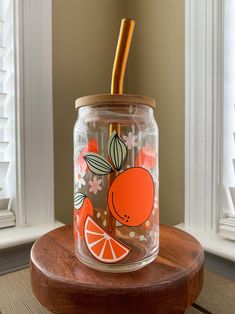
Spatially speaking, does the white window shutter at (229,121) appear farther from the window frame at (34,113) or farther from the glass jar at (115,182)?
the window frame at (34,113)

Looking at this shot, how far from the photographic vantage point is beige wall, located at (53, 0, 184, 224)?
777 millimetres

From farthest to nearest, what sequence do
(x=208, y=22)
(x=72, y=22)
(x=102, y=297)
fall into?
(x=72, y=22) < (x=208, y=22) < (x=102, y=297)

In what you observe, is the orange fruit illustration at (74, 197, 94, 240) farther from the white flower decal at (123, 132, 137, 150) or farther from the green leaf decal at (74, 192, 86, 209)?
the white flower decal at (123, 132, 137, 150)

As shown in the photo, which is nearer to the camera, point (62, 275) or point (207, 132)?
point (62, 275)

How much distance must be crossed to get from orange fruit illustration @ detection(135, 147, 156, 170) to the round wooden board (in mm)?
159

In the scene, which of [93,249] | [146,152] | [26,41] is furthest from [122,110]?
[26,41]

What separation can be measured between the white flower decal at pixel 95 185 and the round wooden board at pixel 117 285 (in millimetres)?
120

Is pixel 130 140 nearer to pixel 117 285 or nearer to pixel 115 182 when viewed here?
pixel 115 182

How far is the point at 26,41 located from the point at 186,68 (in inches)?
17.3

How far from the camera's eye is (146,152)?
1.43ft

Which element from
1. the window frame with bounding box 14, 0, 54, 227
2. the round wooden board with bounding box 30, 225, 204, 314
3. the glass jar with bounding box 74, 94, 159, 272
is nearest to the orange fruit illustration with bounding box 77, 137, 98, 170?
the glass jar with bounding box 74, 94, 159, 272

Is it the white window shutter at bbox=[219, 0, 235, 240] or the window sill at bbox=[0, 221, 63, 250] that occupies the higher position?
the white window shutter at bbox=[219, 0, 235, 240]

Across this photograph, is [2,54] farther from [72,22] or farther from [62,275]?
[62,275]

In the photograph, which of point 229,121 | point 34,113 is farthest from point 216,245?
point 34,113
